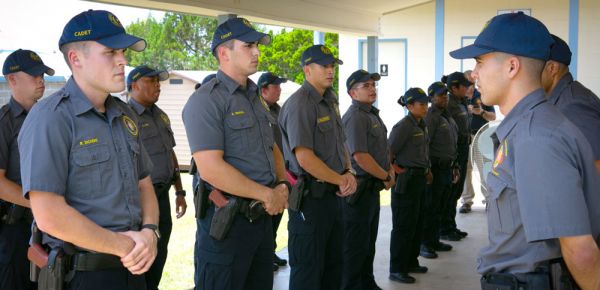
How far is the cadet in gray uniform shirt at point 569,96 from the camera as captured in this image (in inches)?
115

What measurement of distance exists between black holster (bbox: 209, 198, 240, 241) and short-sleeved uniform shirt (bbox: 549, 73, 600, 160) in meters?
1.73

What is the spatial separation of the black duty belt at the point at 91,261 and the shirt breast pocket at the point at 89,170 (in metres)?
0.23

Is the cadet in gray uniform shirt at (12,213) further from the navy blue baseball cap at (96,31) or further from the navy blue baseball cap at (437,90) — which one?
the navy blue baseball cap at (437,90)

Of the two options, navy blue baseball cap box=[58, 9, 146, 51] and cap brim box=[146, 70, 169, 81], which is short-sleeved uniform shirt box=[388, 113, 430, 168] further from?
navy blue baseball cap box=[58, 9, 146, 51]

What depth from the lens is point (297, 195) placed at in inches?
170

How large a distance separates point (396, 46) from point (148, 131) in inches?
417

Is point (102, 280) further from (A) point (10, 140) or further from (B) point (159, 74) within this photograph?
(B) point (159, 74)

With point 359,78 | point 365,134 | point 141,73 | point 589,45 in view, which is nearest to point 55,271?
point 141,73

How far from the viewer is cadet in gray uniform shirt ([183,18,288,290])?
330 centimetres

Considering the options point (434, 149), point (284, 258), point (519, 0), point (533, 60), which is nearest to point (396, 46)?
point (519, 0)

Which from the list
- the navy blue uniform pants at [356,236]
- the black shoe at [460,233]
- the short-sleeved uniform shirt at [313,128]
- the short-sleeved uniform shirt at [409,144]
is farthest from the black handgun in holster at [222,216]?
the black shoe at [460,233]

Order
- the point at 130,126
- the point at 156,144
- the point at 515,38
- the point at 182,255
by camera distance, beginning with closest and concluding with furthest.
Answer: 1. the point at 515,38
2. the point at 130,126
3. the point at 156,144
4. the point at 182,255

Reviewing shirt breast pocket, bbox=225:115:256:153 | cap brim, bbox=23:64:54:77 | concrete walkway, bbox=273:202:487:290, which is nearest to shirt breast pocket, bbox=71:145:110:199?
shirt breast pocket, bbox=225:115:256:153

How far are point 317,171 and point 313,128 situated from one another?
0.35m
